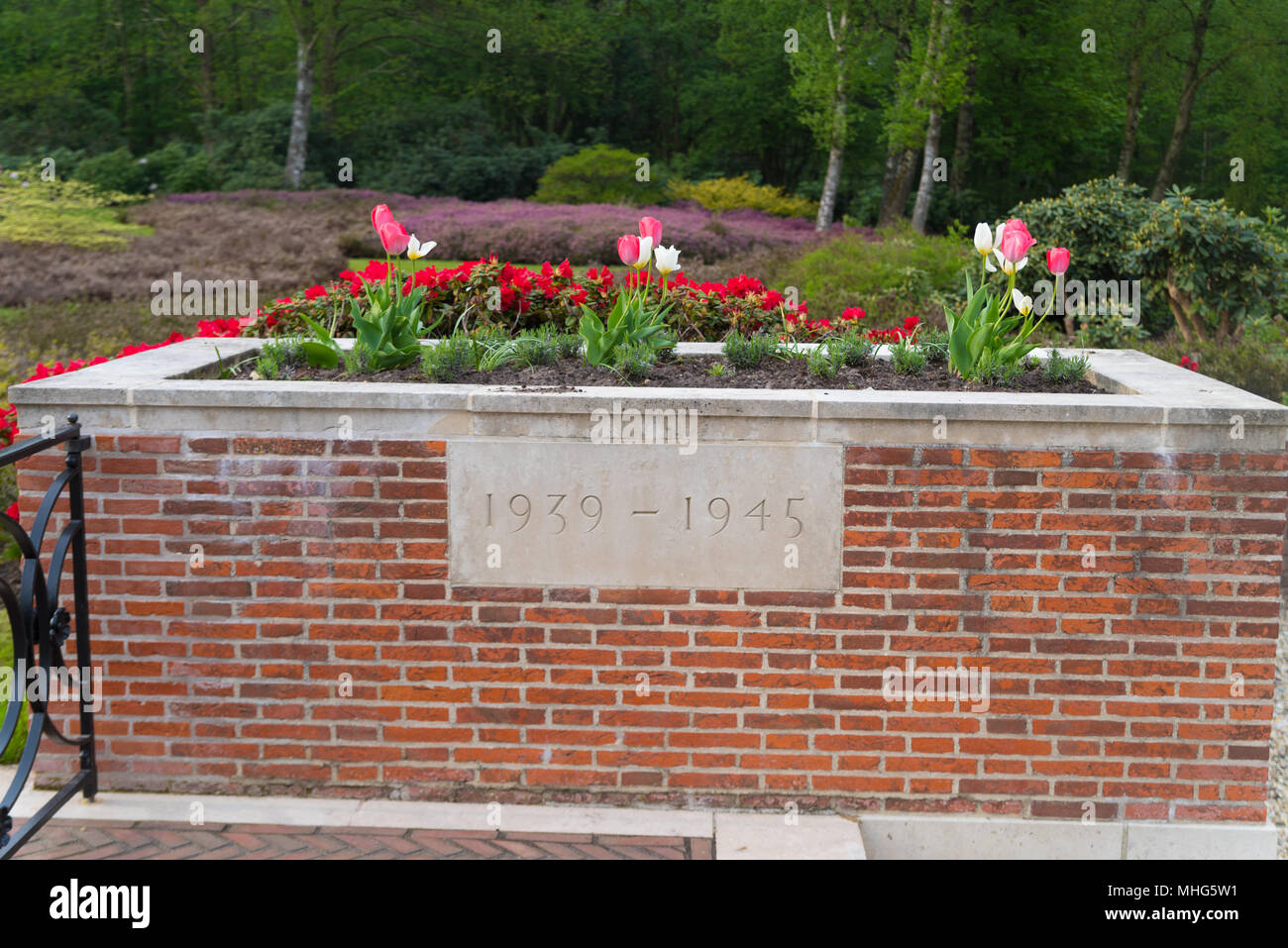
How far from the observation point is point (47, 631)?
3.66 m

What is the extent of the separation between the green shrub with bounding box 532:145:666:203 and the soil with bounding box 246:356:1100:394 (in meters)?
20.4

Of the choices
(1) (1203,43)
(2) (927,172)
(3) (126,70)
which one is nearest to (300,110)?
(3) (126,70)

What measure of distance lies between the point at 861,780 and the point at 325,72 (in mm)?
29799

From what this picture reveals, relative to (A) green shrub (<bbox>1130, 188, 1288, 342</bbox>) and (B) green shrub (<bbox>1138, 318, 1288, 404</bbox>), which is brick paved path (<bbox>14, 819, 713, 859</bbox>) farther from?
(A) green shrub (<bbox>1130, 188, 1288, 342</bbox>)

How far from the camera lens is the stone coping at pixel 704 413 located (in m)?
3.85

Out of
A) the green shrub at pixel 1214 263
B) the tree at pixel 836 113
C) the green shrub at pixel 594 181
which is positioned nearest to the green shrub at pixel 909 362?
the green shrub at pixel 1214 263

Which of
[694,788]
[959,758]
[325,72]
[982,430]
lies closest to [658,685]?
[694,788]

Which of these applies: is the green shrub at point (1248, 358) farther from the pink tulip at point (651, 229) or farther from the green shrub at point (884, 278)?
the pink tulip at point (651, 229)

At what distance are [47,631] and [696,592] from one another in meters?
2.10

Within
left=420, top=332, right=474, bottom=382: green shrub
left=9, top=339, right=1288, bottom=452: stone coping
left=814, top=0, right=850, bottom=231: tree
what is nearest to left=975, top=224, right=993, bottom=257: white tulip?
left=9, top=339, right=1288, bottom=452: stone coping

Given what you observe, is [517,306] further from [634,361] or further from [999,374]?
[999,374]

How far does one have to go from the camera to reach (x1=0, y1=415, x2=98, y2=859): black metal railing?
11.5ft

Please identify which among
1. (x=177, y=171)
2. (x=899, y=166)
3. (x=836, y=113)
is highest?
(x=836, y=113)

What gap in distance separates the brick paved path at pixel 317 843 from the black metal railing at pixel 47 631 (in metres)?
0.14
